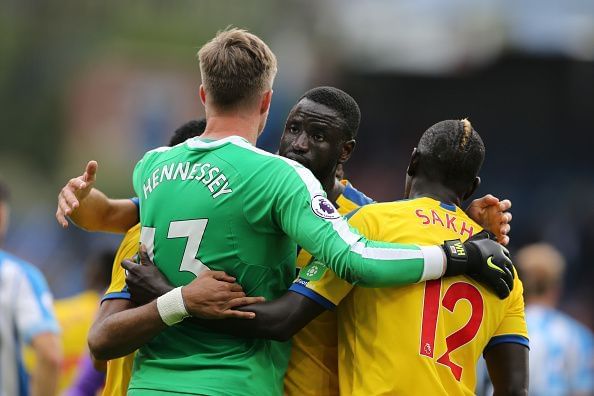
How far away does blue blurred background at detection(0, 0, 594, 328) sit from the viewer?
22625 millimetres

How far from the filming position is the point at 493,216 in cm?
463

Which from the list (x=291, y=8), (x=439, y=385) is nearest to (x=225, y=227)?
(x=439, y=385)

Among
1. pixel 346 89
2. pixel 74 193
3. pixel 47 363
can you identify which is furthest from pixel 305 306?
pixel 346 89

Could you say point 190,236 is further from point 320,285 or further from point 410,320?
point 410,320

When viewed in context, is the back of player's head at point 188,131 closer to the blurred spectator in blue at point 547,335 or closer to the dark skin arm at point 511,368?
the dark skin arm at point 511,368

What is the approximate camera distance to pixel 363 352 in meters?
4.23

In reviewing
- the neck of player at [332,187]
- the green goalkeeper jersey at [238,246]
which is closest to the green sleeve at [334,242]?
the green goalkeeper jersey at [238,246]

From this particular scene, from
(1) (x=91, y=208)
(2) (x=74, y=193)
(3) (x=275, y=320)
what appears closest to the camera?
(3) (x=275, y=320)

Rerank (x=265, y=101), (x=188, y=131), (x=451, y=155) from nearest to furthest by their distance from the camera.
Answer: (x=265, y=101)
(x=451, y=155)
(x=188, y=131)

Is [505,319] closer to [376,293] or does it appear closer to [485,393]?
[376,293]

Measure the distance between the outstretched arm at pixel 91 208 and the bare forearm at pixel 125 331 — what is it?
488 millimetres

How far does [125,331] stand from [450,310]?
128cm

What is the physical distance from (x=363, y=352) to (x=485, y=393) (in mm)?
4447

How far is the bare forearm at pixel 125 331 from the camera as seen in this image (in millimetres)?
4031
